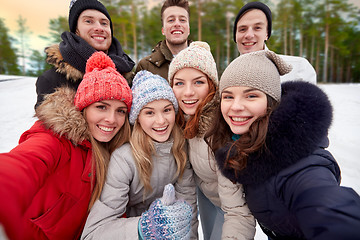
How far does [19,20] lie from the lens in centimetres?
2552

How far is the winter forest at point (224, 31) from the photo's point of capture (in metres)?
16.7

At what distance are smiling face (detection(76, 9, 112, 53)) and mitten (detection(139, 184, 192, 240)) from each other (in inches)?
78.7

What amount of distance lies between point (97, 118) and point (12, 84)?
14672mm

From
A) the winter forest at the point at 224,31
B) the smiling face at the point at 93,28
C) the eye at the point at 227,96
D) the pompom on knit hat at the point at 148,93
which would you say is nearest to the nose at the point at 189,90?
the pompom on knit hat at the point at 148,93

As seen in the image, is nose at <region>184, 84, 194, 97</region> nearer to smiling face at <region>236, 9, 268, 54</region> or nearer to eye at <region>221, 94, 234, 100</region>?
eye at <region>221, 94, 234, 100</region>

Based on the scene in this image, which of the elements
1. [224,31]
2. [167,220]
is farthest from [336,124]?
[224,31]

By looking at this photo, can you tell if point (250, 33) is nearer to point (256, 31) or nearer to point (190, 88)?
point (256, 31)

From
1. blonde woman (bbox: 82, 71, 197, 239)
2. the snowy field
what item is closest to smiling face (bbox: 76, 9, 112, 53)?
blonde woman (bbox: 82, 71, 197, 239)

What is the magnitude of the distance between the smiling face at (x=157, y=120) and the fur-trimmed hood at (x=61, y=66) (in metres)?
0.90

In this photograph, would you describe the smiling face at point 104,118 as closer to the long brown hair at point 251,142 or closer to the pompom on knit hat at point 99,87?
the pompom on knit hat at point 99,87

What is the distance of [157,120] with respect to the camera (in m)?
1.67

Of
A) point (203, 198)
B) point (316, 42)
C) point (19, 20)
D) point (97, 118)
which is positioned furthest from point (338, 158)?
point (19, 20)

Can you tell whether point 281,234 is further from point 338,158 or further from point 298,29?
point 298,29

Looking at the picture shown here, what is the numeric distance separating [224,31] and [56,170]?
2263 cm
